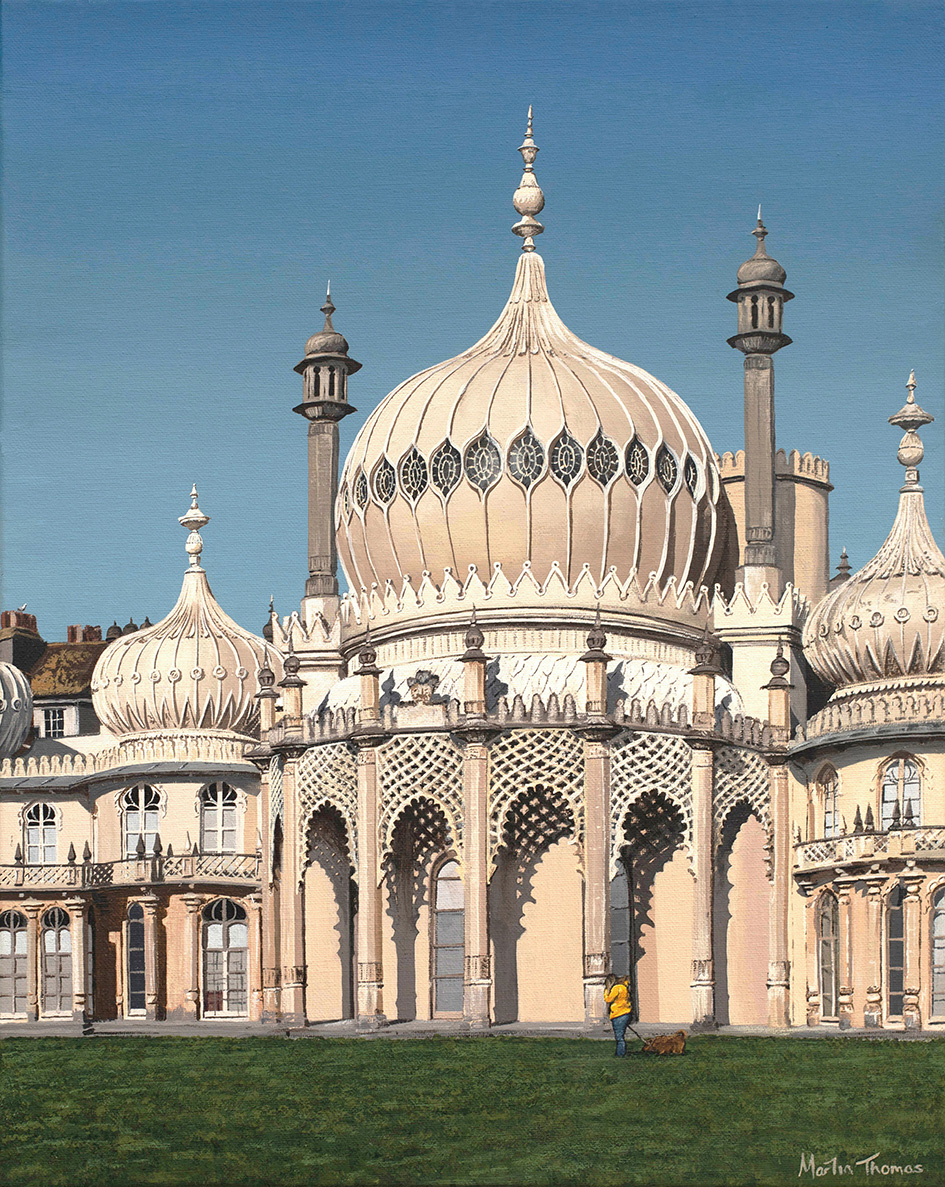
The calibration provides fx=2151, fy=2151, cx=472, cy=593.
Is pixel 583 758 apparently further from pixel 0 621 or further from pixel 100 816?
pixel 0 621

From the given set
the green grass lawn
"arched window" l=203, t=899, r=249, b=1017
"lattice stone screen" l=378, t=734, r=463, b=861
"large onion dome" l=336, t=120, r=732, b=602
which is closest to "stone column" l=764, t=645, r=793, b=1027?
"large onion dome" l=336, t=120, r=732, b=602

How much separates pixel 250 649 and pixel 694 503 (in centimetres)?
1329

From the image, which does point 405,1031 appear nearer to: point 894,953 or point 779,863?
point 779,863

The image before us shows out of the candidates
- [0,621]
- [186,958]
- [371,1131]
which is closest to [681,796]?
[186,958]

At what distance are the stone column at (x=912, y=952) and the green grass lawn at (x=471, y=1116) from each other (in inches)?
269

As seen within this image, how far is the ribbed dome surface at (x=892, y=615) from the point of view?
156ft

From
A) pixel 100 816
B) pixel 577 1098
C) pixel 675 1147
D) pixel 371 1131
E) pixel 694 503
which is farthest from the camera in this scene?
pixel 100 816

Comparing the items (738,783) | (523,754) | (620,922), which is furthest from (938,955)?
(523,754)

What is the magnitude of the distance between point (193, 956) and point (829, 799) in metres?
17.3

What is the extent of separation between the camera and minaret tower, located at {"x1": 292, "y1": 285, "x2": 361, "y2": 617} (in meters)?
55.7

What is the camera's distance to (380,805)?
46.2m

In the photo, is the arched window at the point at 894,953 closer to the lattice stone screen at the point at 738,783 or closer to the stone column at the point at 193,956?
the lattice stone screen at the point at 738,783

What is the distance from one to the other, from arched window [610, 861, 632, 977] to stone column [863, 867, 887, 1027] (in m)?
5.86

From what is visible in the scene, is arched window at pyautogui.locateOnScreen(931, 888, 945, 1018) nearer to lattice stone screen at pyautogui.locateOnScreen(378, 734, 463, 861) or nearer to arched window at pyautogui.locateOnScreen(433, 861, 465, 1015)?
lattice stone screen at pyautogui.locateOnScreen(378, 734, 463, 861)
